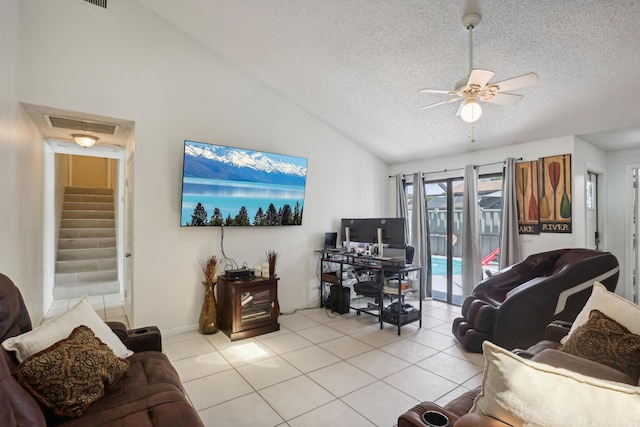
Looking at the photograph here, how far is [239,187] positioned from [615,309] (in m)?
3.63

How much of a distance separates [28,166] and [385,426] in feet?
13.1

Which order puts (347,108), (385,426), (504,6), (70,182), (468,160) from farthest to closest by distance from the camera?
(70,182), (468,160), (347,108), (504,6), (385,426)

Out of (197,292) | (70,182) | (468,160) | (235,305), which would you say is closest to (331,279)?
(235,305)

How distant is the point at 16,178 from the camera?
268cm

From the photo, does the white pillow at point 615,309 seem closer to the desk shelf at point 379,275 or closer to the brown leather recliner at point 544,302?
the brown leather recliner at point 544,302

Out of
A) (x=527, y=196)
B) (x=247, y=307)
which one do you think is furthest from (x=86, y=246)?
(x=527, y=196)

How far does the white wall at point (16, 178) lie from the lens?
92.4 inches

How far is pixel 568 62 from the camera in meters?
2.80

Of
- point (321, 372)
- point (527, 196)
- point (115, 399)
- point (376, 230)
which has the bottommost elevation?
point (321, 372)

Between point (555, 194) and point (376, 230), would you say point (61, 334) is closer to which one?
point (376, 230)

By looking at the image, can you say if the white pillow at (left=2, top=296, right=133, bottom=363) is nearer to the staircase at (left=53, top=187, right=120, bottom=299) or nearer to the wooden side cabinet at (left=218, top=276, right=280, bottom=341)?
the wooden side cabinet at (left=218, top=276, right=280, bottom=341)

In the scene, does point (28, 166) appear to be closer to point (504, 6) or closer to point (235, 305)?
point (235, 305)

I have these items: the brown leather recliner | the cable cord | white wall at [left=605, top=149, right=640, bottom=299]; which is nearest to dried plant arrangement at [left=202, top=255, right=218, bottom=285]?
the cable cord

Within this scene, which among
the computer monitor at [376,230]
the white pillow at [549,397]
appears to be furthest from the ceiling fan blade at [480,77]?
the computer monitor at [376,230]
